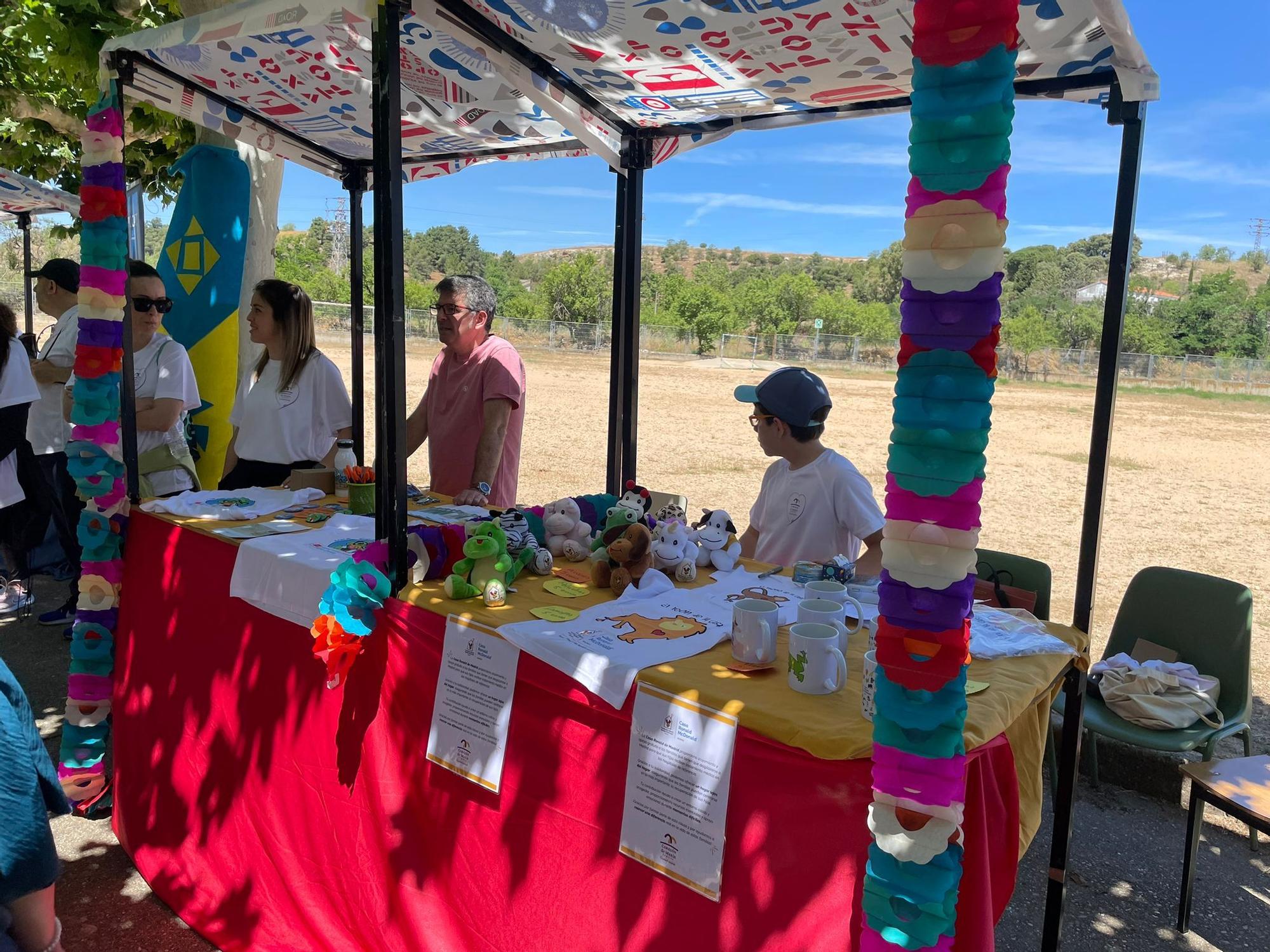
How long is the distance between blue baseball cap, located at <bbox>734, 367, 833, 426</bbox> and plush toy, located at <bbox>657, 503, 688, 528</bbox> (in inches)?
17.0

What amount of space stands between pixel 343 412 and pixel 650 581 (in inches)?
78.1

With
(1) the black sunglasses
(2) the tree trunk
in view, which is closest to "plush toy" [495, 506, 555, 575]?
(1) the black sunglasses

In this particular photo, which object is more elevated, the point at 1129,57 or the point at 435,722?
the point at 1129,57

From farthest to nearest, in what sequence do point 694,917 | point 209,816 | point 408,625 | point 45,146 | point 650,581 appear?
1. point 45,146
2. point 209,816
3. point 650,581
4. point 408,625
5. point 694,917

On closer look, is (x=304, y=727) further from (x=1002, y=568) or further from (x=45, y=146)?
(x=45, y=146)

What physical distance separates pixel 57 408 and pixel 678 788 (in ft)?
15.2

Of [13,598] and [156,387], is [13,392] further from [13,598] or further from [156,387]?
[13,598]

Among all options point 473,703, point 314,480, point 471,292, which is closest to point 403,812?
point 473,703

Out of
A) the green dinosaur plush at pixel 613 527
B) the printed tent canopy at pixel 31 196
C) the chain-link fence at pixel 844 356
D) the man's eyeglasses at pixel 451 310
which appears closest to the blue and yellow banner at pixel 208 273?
the man's eyeglasses at pixel 451 310

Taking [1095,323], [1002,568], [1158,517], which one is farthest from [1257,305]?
[1002,568]

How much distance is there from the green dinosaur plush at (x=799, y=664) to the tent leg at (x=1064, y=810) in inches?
34.9

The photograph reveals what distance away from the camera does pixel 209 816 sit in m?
2.62

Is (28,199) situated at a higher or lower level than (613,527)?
higher

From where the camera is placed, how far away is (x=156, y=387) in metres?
3.48
